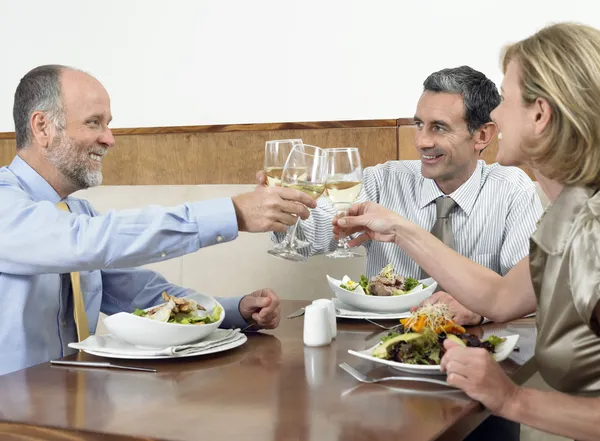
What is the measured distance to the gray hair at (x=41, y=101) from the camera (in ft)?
6.29

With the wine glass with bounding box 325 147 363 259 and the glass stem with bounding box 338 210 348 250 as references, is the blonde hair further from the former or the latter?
the glass stem with bounding box 338 210 348 250

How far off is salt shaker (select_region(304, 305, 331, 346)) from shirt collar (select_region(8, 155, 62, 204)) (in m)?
0.74

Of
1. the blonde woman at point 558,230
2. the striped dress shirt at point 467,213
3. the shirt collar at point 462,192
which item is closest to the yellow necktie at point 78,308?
the striped dress shirt at point 467,213

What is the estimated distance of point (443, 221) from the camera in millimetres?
2471

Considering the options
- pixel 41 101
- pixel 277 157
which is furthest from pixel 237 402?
pixel 41 101

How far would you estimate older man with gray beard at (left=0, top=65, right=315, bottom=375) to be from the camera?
1.54m

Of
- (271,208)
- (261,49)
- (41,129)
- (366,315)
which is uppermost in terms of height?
(261,49)

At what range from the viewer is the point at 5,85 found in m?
3.74

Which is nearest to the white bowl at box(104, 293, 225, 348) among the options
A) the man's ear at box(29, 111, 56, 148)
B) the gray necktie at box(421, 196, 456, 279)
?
the man's ear at box(29, 111, 56, 148)

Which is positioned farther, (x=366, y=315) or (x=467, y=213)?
(x=467, y=213)

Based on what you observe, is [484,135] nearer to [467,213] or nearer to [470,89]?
[470,89]

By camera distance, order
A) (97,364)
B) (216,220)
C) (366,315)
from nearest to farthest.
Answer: (97,364), (216,220), (366,315)

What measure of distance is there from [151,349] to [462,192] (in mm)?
1345

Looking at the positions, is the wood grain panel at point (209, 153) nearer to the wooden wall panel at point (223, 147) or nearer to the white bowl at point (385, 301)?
the wooden wall panel at point (223, 147)
